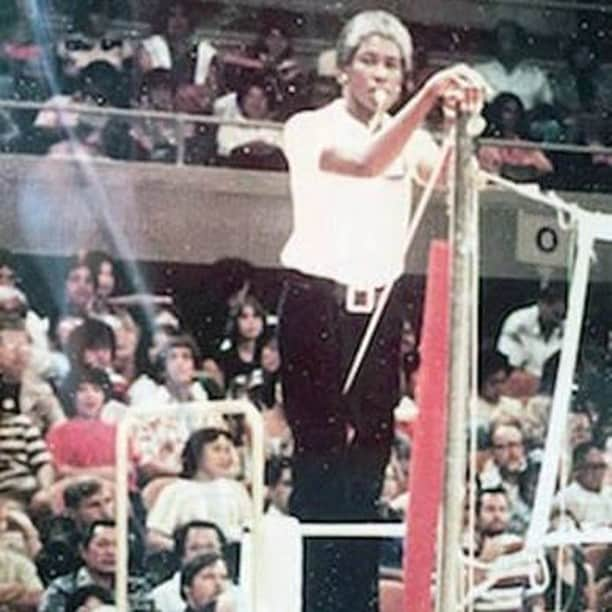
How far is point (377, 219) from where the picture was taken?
77.4 inches

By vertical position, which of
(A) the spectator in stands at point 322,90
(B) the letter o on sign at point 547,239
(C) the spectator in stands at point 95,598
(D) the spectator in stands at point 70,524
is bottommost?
(C) the spectator in stands at point 95,598

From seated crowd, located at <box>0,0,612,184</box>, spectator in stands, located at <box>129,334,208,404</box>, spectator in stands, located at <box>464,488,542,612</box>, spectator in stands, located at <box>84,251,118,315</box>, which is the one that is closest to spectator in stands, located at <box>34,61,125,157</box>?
→ seated crowd, located at <box>0,0,612,184</box>

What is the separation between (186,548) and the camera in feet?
6.31

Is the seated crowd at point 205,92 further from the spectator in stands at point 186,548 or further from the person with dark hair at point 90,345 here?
the spectator in stands at point 186,548

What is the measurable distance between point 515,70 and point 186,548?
614mm

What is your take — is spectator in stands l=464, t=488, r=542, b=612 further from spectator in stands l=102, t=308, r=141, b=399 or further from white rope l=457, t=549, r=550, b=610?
spectator in stands l=102, t=308, r=141, b=399

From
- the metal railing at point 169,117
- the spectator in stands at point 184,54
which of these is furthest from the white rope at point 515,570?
the spectator in stands at point 184,54

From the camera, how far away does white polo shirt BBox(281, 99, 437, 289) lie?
6.35 ft

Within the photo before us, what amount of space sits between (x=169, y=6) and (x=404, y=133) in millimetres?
280

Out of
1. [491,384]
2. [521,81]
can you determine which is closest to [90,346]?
[491,384]

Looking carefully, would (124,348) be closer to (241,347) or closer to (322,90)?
(241,347)

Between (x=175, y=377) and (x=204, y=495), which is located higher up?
(x=175, y=377)

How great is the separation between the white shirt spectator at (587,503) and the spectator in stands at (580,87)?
385 millimetres

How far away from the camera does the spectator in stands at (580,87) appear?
2.01 metres
